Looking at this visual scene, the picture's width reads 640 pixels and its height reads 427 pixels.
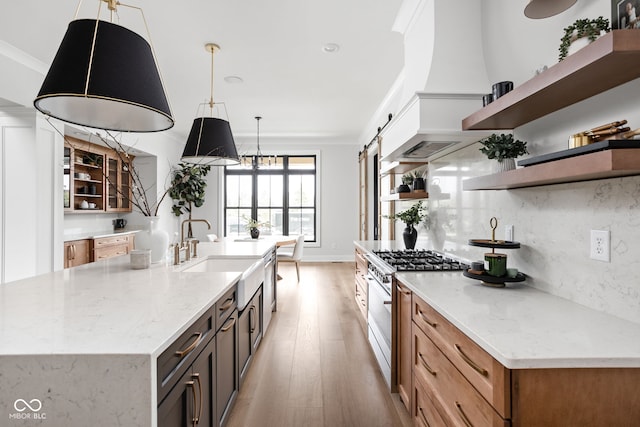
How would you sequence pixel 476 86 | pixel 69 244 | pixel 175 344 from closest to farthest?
1. pixel 175 344
2. pixel 476 86
3. pixel 69 244

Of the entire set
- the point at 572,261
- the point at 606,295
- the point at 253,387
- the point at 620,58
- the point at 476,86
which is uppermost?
the point at 476,86

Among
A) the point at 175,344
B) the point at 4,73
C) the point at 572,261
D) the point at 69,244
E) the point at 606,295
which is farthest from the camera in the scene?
the point at 69,244

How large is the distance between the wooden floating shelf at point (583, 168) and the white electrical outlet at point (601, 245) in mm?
228

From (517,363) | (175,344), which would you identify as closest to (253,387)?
(175,344)

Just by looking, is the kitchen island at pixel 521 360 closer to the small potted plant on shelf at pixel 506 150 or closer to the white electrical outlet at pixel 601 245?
Answer: the white electrical outlet at pixel 601 245

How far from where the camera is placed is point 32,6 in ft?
8.41

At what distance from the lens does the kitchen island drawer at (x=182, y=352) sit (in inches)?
38.8

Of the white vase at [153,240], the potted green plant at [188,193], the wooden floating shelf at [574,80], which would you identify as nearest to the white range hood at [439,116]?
the wooden floating shelf at [574,80]

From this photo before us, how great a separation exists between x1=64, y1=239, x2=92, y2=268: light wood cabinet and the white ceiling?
2.41 metres

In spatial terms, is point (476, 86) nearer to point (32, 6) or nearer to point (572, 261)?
point (572, 261)

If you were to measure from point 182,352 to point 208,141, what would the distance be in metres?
2.24

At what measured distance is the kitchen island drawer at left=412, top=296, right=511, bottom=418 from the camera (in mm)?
970

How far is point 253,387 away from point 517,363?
1946 mm

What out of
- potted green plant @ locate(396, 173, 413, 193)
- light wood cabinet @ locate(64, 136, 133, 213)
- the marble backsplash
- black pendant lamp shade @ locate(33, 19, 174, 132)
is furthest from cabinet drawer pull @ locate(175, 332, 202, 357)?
light wood cabinet @ locate(64, 136, 133, 213)
